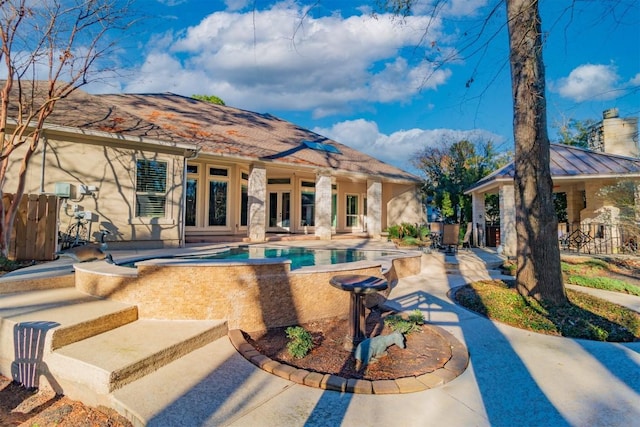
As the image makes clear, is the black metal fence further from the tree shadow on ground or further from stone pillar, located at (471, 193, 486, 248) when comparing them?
the tree shadow on ground

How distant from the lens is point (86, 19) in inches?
316

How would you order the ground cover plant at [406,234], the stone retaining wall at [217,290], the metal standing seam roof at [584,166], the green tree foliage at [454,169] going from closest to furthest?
the stone retaining wall at [217,290]
the metal standing seam roof at [584,166]
the ground cover plant at [406,234]
the green tree foliage at [454,169]

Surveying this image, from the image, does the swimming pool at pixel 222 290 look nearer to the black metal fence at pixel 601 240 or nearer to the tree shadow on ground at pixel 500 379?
the tree shadow on ground at pixel 500 379

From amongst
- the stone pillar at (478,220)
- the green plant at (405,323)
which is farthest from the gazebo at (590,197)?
the green plant at (405,323)

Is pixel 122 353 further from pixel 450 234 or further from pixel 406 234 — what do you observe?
pixel 406 234

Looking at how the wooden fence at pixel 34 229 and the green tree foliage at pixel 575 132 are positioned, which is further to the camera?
the green tree foliage at pixel 575 132

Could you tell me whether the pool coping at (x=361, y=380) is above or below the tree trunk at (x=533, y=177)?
→ below

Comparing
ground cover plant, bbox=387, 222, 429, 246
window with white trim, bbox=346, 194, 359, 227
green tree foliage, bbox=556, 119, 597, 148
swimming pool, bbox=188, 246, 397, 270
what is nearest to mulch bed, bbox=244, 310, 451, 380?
swimming pool, bbox=188, 246, 397, 270

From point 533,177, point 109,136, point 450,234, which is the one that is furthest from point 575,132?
point 109,136

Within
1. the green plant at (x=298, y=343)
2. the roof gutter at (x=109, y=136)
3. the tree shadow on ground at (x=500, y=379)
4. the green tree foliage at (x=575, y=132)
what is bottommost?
the tree shadow on ground at (x=500, y=379)

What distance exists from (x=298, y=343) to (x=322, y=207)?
1095 centimetres

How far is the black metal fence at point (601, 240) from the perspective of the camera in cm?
1166

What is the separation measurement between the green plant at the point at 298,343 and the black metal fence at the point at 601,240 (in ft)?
42.2

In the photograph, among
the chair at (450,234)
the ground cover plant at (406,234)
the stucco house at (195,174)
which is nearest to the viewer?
the stucco house at (195,174)
